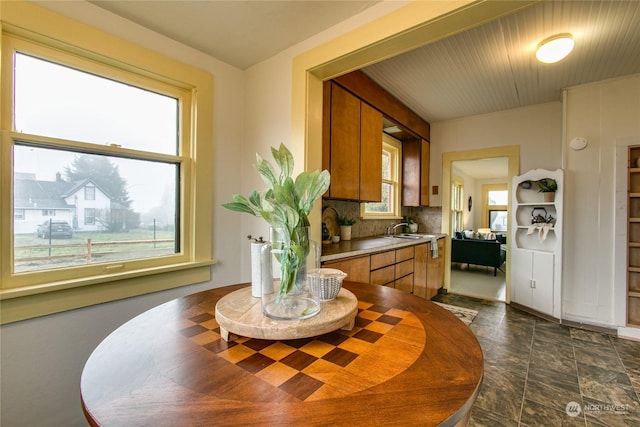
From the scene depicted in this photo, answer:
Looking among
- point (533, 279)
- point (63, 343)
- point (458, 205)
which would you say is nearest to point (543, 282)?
point (533, 279)

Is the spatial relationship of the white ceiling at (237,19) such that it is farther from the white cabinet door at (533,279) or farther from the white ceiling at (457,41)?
the white cabinet door at (533,279)

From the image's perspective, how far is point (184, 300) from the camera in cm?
119

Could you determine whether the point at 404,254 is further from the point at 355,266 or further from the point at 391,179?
the point at 391,179

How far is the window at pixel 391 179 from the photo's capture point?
4.03 m

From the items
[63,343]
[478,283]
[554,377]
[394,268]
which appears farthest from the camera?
[478,283]

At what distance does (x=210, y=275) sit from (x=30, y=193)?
114cm

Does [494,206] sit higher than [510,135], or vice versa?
[510,135]

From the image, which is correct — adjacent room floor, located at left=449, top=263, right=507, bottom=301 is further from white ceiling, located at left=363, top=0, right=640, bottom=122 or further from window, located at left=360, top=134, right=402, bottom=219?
white ceiling, located at left=363, top=0, right=640, bottom=122

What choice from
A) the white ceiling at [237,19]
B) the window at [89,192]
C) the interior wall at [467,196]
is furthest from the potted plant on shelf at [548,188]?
the interior wall at [467,196]

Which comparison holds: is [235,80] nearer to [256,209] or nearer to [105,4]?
[105,4]

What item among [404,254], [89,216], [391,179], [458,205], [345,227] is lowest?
[404,254]

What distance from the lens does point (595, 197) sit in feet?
9.41

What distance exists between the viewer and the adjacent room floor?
4.03 meters

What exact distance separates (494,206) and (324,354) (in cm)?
1035
